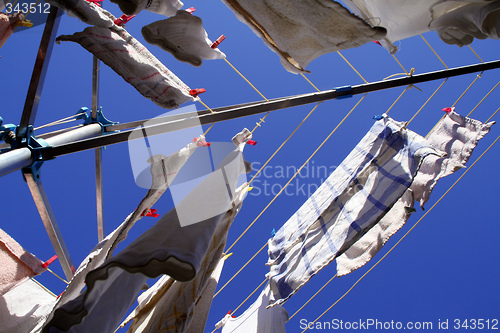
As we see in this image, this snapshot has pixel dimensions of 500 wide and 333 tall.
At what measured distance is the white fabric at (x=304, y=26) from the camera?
3.56 ft

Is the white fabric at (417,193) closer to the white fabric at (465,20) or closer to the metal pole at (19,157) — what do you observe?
the white fabric at (465,20)

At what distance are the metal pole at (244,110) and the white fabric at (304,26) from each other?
560 mm

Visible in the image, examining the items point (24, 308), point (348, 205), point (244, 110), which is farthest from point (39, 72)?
point (348, 205)

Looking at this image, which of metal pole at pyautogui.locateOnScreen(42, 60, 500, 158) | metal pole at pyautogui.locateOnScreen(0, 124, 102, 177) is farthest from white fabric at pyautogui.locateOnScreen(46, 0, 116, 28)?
metal pole at pyautogui.locateOnScreen(0, 124, 102, 177)

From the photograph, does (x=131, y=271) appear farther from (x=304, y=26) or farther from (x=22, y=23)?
Answer: (x=22, y=23)

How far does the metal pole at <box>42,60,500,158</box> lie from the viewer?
163 cm

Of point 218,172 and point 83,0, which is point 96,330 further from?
point 83,0

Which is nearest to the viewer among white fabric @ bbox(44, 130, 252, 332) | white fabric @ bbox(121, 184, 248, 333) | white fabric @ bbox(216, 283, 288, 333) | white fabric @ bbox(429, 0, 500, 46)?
white fabric @ bbox(44, 130, 252, 332)

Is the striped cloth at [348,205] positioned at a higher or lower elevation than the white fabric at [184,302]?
higher

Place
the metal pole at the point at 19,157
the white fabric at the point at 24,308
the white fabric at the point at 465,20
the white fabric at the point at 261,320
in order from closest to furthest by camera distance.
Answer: the white fabric at the point at 465,20 < the metal pole at the point at 19,157 < the white fabric at the point at 24,308 < the white fabric at the point at 261,320

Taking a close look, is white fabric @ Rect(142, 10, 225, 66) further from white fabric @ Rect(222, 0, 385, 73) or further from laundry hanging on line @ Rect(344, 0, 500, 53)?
laundry hanging on line @ Rect(344, 0, 500, 53)

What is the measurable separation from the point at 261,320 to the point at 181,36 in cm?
181

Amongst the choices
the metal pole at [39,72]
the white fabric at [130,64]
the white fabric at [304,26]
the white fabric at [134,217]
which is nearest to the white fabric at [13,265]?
the white fabric at [134,217]

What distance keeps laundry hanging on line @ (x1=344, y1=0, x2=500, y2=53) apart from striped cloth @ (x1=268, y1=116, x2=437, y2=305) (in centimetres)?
66
